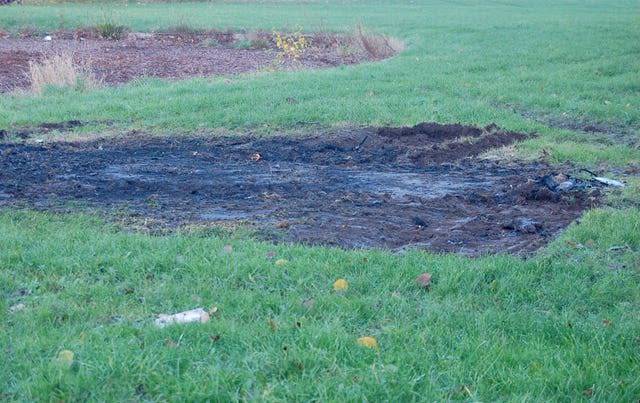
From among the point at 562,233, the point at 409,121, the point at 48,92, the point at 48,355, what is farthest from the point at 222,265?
the point at 48,92

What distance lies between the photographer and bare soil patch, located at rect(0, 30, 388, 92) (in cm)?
2034

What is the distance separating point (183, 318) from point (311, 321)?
2.66ft

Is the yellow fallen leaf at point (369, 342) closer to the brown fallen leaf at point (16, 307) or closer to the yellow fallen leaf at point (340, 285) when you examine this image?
the yellow fallen leaf at point (340, 285)

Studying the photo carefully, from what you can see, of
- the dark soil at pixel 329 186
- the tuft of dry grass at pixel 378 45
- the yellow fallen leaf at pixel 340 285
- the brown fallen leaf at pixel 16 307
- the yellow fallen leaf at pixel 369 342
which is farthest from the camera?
the tuft of dry grass at pixel 378 45

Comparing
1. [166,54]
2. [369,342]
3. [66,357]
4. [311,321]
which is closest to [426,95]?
[311,321]

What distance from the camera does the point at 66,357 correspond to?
425 centimetres

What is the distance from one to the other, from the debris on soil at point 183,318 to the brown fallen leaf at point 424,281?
1.59 metres

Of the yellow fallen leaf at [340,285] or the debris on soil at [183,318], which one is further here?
the yellow fallen leaf at [340,285]

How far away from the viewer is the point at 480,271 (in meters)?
5.89

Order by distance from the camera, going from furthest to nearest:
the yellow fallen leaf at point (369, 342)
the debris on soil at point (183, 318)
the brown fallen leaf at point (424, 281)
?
1. the brown fallen leaf at point (424, 281)
2. the debris on soil at point (183, 318)
3. the yellow fallen leaf at point (369, 342)

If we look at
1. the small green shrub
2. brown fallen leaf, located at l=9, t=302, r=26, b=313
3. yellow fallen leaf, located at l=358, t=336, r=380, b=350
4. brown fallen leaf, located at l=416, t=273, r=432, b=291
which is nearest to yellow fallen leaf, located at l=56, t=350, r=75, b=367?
brown fallen leaf, located at l=9, t=302, r=26, b=313

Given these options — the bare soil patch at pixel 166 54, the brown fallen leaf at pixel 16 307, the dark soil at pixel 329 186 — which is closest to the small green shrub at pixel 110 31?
the bare soil patch at pixel 166 54

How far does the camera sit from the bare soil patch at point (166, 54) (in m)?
20.3

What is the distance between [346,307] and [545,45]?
20.3 meters
